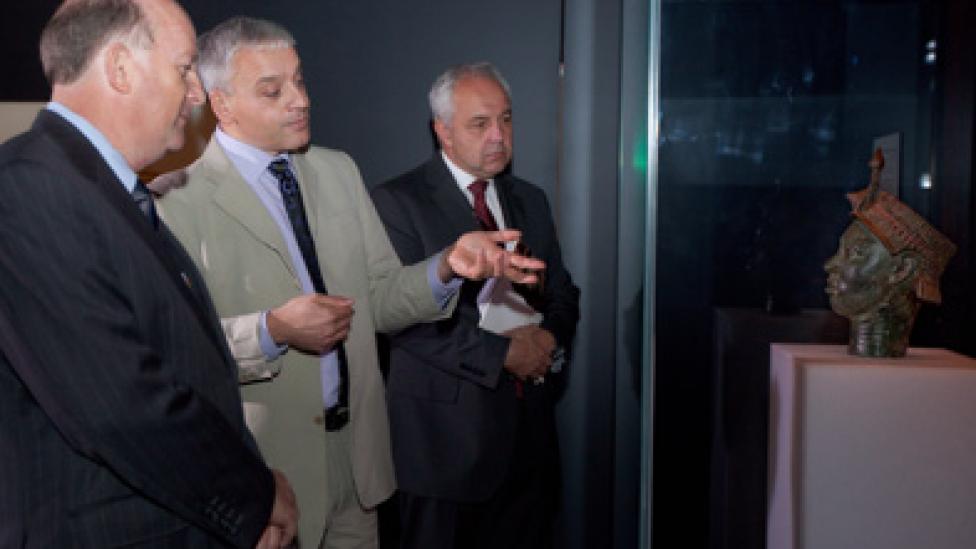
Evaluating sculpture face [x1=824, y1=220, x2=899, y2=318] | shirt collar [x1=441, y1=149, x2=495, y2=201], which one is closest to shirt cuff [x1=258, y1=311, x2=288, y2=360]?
shirt collar [x1=441, y1=149, x2=495, y2=201]

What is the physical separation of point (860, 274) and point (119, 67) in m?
1.68

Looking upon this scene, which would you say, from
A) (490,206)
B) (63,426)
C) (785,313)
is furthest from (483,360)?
(63,426)

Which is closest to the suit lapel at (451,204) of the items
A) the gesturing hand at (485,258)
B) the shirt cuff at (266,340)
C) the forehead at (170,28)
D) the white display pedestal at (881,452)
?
the gesturing hand at (485,258)

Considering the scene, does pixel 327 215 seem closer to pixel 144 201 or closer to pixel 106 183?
pixel 144 201

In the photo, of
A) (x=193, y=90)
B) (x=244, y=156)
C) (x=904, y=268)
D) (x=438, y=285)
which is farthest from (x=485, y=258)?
(x=904, y=268)

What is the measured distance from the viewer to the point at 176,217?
6.60 feet

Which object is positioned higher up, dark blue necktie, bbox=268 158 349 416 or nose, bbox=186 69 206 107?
nose, bbox=186 69 206 107

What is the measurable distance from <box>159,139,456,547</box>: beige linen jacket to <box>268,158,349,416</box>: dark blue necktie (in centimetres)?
2

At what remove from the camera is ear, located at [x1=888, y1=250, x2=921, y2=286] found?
6.87 ft

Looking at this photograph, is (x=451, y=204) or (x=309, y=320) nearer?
(x=309, y=320)

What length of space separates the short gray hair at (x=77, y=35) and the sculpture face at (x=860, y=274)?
167cm

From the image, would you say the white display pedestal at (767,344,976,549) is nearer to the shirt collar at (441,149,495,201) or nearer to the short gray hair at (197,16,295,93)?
the shirt collar at (441,149,495,201)

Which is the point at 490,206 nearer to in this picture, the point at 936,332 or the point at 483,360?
the point at 483,360

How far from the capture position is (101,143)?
1.45 metres
